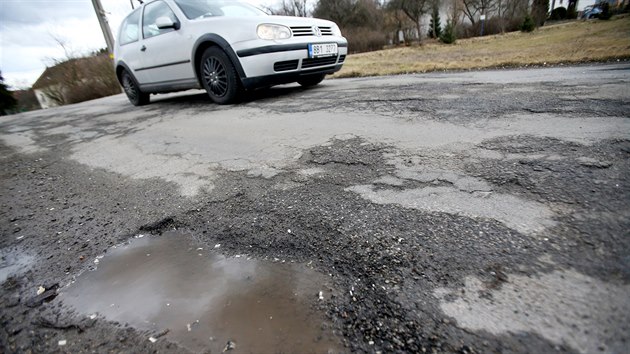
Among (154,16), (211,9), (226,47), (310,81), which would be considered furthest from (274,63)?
(154,16)

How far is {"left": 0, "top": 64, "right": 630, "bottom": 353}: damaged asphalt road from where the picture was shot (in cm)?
89

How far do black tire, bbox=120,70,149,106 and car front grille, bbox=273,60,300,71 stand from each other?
3.43 metres

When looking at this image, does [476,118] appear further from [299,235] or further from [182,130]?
[182,130]

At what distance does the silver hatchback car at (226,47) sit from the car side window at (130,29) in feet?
0.11

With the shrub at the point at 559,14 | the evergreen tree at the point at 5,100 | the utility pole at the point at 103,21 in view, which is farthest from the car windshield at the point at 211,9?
the shrub at the point at 559,14

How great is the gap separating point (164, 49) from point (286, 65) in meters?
2.12

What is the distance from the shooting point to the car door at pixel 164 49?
14.7ft

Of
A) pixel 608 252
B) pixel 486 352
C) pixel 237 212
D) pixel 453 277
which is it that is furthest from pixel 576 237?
pixel 237 212

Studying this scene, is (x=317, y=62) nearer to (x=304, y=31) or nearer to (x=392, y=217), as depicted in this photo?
(x=304, y=31)

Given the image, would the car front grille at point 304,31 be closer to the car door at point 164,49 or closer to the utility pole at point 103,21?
the car door at point 164,49

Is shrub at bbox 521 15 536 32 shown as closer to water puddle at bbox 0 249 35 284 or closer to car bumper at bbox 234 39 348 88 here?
car bumper at bbox 234 39 348 88

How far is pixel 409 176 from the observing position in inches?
67.0

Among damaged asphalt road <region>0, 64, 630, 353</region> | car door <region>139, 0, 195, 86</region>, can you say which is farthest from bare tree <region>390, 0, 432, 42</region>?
damaged asphalt road <region>0, 64, 630, 353</region>

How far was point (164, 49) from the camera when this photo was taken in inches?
187
